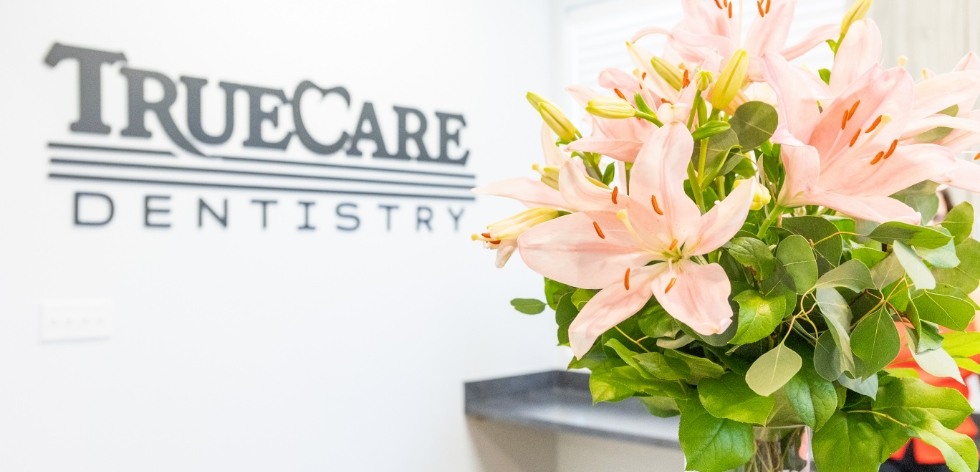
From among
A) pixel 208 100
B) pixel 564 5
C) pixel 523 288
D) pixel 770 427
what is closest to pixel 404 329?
pixel 523 288

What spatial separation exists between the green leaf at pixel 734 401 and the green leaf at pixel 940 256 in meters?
0.15

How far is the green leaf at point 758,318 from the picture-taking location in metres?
0.64

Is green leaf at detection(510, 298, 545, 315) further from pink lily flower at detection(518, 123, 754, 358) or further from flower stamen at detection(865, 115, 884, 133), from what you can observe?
flower stamen at detection(865, 115, 884, 133)

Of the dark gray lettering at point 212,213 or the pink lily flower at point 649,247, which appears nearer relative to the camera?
the pink lily flower at point 649,247

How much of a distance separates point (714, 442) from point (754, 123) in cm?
24

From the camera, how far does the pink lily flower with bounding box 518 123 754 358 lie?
62 cm

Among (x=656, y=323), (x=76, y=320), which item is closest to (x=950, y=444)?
(x=656, y=323)

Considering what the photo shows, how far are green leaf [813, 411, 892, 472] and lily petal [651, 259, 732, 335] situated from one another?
16 cm

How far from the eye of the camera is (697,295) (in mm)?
634

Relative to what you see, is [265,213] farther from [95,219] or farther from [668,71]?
[668,71]

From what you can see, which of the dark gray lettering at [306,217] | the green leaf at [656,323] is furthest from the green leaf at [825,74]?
the dark gray lettering at [306,217]

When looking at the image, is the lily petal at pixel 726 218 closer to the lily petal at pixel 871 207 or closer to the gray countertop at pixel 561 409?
the lily petal at pixel 871 207

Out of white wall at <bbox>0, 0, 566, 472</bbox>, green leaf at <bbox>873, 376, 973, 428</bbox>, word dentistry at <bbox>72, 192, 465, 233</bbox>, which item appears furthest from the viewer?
word dentistry at <bbox>72, 192, 465, 233</bbox>

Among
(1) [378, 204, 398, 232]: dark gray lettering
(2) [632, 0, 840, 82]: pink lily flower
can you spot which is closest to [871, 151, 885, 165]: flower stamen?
(2) [632, 0, 840, 82]: pink lily flower
